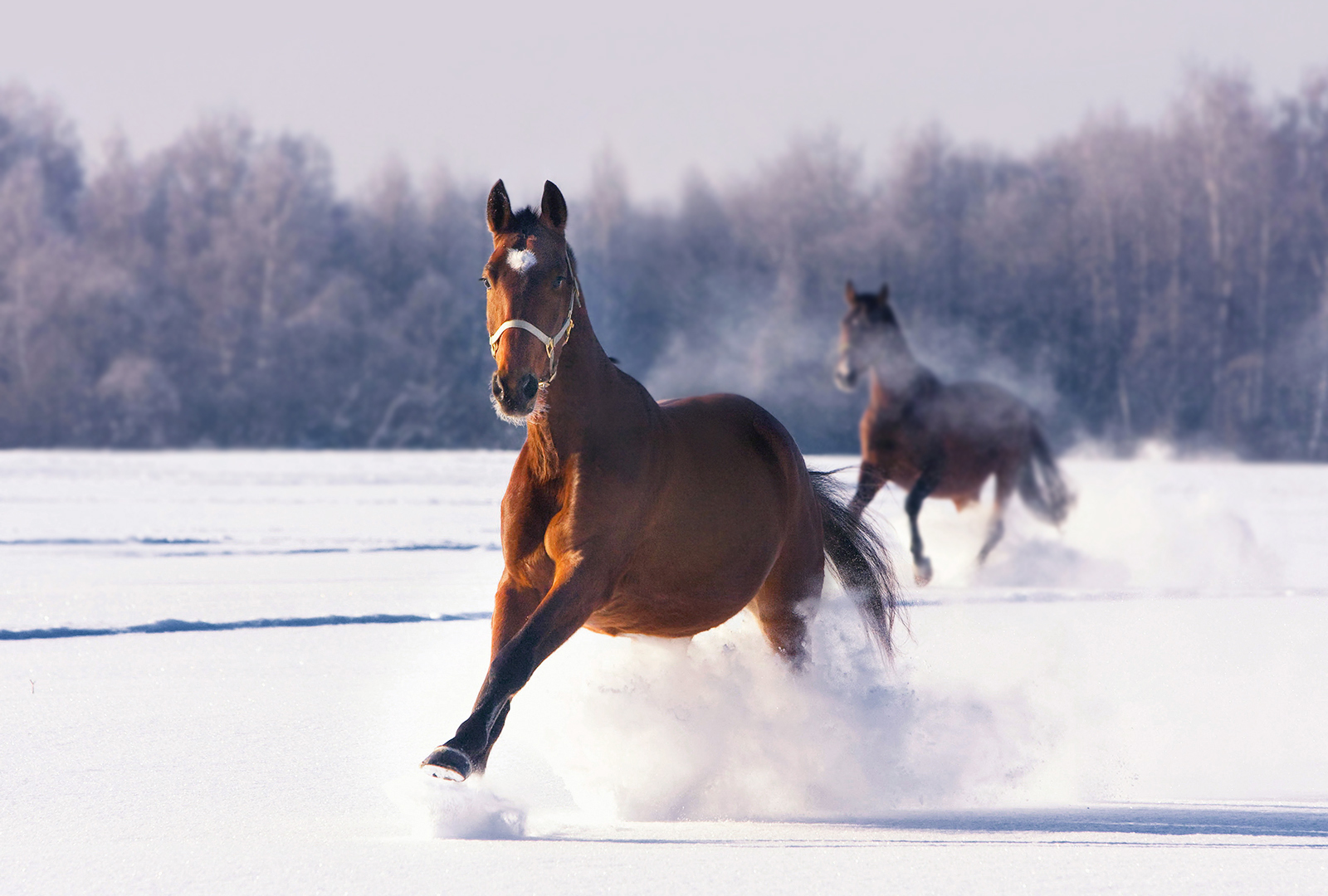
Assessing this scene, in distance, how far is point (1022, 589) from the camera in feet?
35.2

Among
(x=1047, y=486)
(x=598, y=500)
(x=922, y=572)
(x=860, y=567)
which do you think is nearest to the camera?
(x=598, y=500)

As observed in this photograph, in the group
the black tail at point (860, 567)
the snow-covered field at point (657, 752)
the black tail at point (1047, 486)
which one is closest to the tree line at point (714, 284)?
the black tail at point (1047, 486)

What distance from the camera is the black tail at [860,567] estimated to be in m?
5.04

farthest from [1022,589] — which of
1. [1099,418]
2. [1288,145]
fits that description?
[1288,145]

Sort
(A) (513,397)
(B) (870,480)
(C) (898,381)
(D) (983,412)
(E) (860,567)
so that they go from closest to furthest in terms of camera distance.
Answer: (A) (513,397), (E) (860,567), (B) (870,480), (C) (898,381), (D) (983,412)

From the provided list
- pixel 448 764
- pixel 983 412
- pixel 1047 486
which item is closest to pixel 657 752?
pixel 448 764

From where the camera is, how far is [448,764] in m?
3.41

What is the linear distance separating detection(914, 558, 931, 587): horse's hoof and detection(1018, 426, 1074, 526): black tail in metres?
1.77

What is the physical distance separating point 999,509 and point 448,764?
355 inches

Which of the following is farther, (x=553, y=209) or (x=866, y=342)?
(x=866, y=342)

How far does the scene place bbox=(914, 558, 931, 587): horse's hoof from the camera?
1062cm

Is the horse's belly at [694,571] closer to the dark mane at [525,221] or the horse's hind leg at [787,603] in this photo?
the horse's hind leg at [787,603]

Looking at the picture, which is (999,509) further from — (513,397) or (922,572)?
(513,397)

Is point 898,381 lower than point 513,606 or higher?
lower
